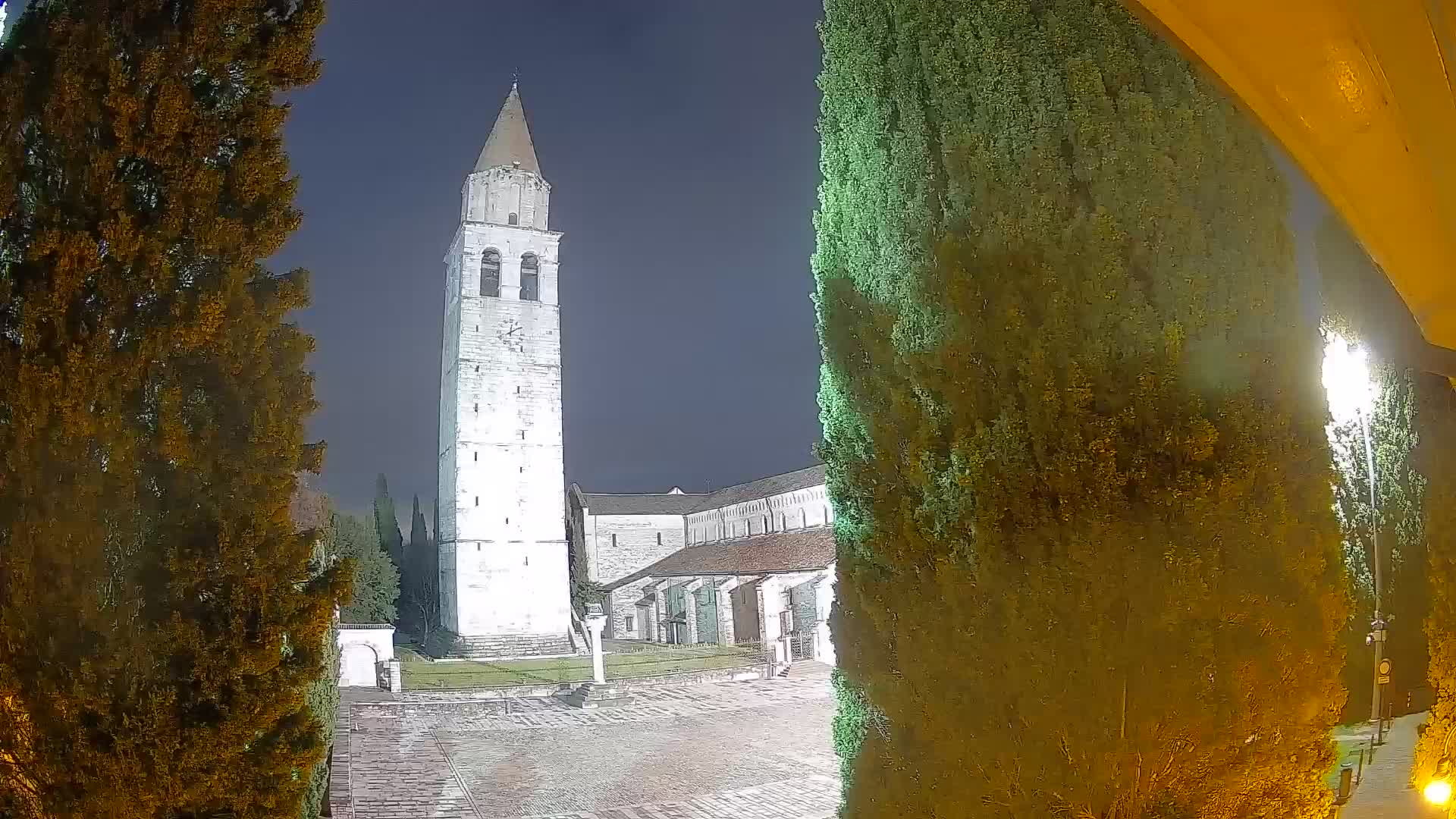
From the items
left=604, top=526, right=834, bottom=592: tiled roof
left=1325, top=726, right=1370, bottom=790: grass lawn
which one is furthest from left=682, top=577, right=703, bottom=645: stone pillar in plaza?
left=1325, top=726, right=1370, bottom=790: grass lawn

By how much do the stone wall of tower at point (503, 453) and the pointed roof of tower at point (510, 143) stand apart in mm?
3137

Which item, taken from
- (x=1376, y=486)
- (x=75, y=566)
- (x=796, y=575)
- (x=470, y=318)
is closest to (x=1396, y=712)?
(x=1376, y=486)

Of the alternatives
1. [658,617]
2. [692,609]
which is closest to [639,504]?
[658,617]

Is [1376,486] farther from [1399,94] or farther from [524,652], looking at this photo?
[524,652]

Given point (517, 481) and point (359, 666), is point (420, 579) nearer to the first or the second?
point (517, 481)

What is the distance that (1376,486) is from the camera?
1155 cm

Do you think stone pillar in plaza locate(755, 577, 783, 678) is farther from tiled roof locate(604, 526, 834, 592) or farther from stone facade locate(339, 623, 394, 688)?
stone facade locate(339, 623, 394, 688)

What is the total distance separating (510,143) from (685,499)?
2211 cm

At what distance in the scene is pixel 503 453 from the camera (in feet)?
121

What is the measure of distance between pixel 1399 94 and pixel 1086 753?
2945 mm

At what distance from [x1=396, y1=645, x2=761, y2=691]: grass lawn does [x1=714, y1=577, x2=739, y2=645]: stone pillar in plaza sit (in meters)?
0.57

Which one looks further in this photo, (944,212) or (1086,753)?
(944,212)

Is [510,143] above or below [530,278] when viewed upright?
above

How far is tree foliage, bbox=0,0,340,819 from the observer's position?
10.6ft
